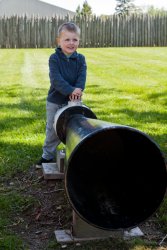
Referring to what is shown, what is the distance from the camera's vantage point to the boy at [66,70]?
4148mm

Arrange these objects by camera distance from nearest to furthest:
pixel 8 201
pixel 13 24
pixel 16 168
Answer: pixel 8 201 → pixel 16 168 → pixel 13 24

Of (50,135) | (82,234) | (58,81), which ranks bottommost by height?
(82,234)

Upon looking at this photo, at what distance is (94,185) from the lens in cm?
328

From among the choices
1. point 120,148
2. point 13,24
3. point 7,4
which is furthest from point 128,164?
point 7,4

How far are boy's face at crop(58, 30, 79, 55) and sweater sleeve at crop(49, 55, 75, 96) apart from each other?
14 centimetres

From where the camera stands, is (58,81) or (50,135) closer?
(58,81)

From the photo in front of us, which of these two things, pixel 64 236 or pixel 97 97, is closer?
pixel 64 236

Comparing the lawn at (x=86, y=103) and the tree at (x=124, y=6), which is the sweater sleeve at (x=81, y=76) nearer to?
the lawn at (x=86, y=103)

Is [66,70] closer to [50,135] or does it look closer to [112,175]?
[50,135]

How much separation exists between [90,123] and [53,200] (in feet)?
4.33

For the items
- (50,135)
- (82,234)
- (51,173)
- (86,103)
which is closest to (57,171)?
(51,173)

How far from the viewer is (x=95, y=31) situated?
1021 inches

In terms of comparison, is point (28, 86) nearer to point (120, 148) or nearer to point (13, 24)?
point (120, 148)

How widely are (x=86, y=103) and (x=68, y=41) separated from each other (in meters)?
3.92
